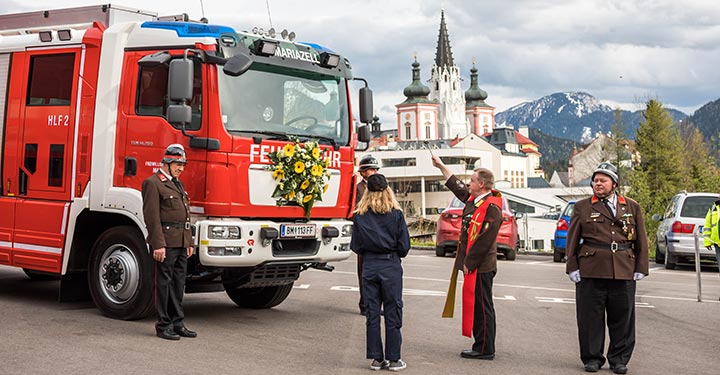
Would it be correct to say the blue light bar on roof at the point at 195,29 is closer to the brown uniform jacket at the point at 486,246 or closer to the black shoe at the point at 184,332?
the black shoe at the point at 184,332

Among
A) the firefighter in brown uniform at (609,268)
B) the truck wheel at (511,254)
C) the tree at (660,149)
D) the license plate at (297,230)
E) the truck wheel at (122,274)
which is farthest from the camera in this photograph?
the tree at (660,149)

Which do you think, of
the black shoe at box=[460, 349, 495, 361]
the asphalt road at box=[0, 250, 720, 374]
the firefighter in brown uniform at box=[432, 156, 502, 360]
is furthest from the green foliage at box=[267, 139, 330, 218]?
the black shoe at box=[460, 349, 495, 361]

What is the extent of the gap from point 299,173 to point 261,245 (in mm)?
917

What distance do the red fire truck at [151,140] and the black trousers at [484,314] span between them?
2.48 meters

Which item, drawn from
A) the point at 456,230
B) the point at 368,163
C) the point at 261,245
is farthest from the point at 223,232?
the point at 456,230

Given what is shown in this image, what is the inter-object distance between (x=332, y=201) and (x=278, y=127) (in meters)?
1.16

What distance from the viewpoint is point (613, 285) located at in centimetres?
852

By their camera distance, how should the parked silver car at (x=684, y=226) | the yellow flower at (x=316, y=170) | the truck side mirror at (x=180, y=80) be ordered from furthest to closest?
the parked silver car at (x=684, y=226) → the yellow flower at (x=316, y=170) → the truck side mirror at (x=180, y=80)

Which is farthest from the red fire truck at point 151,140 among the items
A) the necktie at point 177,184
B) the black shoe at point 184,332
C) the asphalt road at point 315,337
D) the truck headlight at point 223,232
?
the black shoe at point 184,332

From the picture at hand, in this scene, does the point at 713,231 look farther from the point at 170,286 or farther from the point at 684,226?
the point at 170,286

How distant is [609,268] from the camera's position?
27.6ft

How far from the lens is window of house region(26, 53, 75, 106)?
11133mm

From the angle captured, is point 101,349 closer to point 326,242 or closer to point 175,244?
point 175,244

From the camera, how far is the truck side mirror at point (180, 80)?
973 centimetres
